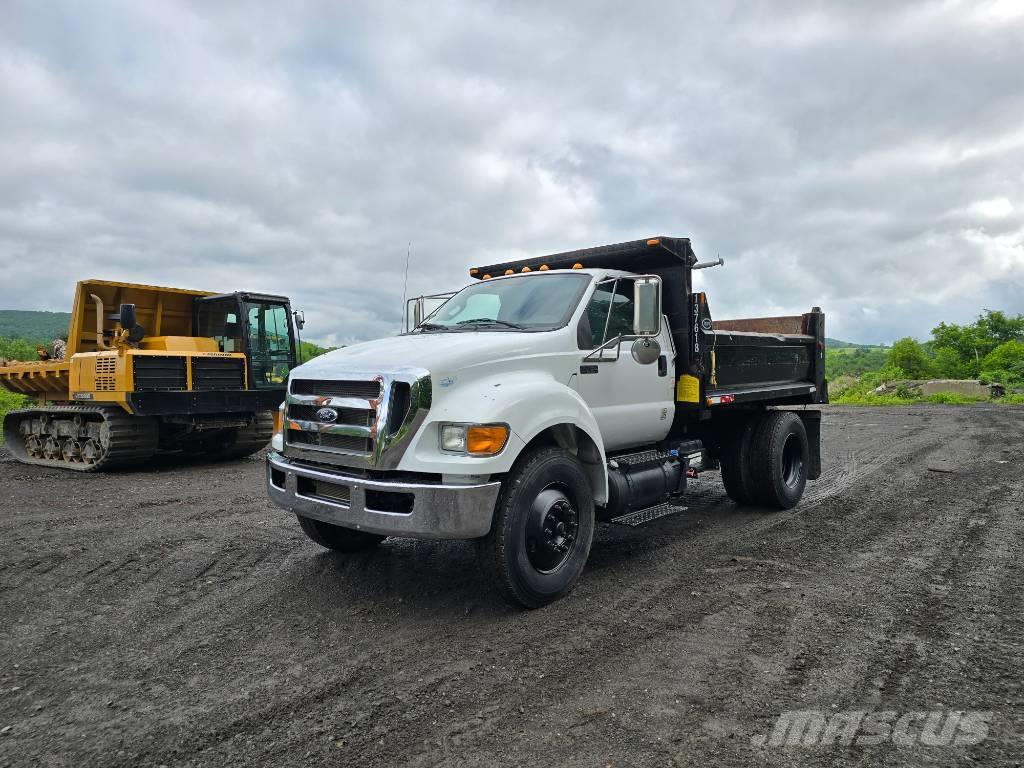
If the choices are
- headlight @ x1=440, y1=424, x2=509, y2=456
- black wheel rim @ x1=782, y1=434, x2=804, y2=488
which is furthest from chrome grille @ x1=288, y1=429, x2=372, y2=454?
black wheel rim @ x1=782, y1=434, x2=804, y2=488

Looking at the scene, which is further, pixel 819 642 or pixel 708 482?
pixel 708 482

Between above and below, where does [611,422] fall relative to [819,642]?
above

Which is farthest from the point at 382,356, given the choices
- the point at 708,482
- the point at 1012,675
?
the point at 708,482

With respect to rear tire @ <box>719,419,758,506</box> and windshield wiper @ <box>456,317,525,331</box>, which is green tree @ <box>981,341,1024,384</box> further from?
windshield wiper @ <box>456,317,525,331</box>

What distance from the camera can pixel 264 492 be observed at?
27.7 ft

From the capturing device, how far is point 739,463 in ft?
24.2

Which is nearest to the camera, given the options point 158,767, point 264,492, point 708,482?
point 158,767

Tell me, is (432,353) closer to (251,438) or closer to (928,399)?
(251,438)

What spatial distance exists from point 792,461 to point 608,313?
371cm

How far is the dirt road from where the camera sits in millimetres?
2879

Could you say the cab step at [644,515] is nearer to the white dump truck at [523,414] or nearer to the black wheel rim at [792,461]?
the white dump truck at [523,414]

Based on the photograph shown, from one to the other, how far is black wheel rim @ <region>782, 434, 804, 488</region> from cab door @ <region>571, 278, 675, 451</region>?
233 centimetres

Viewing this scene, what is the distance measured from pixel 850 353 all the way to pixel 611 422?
297ft

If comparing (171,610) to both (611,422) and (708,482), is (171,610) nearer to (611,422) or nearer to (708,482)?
(611,422)
